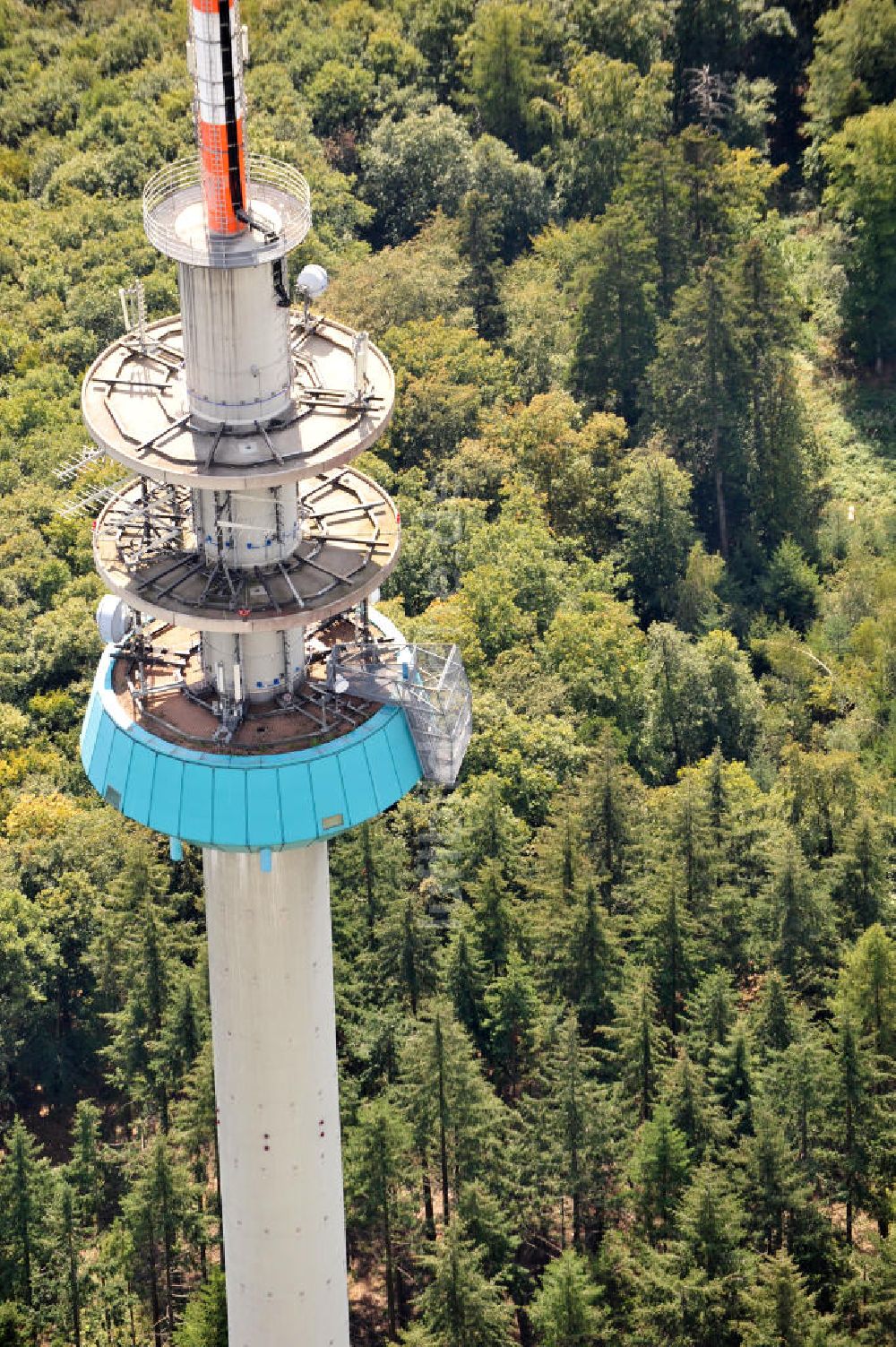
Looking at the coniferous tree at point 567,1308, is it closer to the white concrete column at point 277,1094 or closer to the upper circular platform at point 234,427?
the white concrete column at point 277,1094

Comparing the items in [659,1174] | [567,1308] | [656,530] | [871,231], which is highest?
[871,231]

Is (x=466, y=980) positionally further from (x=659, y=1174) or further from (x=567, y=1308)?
(x=567, y=1308)

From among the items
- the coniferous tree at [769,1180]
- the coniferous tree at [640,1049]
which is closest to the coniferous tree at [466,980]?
the coniferous tree at [640,1049]

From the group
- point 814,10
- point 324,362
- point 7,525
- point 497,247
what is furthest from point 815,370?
point 324,362

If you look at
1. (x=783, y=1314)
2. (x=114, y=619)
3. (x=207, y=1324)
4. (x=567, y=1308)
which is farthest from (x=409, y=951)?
(x=114, y=619)

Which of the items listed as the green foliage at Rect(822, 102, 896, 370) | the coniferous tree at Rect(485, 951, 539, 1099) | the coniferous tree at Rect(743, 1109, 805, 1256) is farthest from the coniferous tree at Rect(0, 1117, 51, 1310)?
the green foliage at Rect(822, 102, 896, 370)

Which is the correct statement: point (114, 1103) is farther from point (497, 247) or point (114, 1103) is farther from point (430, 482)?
point (497, 247)

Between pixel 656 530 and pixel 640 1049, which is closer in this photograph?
pixel 640 1049
